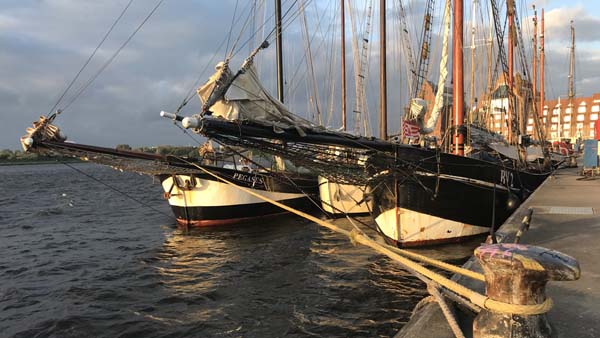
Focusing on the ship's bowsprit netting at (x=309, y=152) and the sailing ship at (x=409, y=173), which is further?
the sailing ship at (x=409, y=173)

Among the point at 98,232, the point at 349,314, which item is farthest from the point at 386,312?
the point at 98,232

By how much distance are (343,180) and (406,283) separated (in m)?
3.76

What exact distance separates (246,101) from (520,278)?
19.1 feet

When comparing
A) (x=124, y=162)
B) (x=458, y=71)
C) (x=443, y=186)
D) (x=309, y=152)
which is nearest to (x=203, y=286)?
(x=309, y=152)

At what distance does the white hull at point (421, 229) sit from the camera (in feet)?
34.5

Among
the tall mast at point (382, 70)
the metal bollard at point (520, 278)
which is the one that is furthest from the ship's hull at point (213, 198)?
the metal bollard at point (520, 278)

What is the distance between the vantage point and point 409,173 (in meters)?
9.88

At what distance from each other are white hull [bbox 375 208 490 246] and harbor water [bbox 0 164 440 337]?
31.0 inches

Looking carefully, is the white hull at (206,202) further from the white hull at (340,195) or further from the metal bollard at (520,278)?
the metal bollard at (520,278)

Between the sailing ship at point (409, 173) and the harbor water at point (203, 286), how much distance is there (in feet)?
4.31

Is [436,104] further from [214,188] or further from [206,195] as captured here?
[206,195]

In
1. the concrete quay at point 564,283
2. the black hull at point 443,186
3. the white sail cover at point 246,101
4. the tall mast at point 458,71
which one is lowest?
the concrete quay at point 564,283

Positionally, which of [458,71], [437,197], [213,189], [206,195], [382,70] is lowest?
[206,195]

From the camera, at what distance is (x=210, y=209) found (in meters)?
16.6
